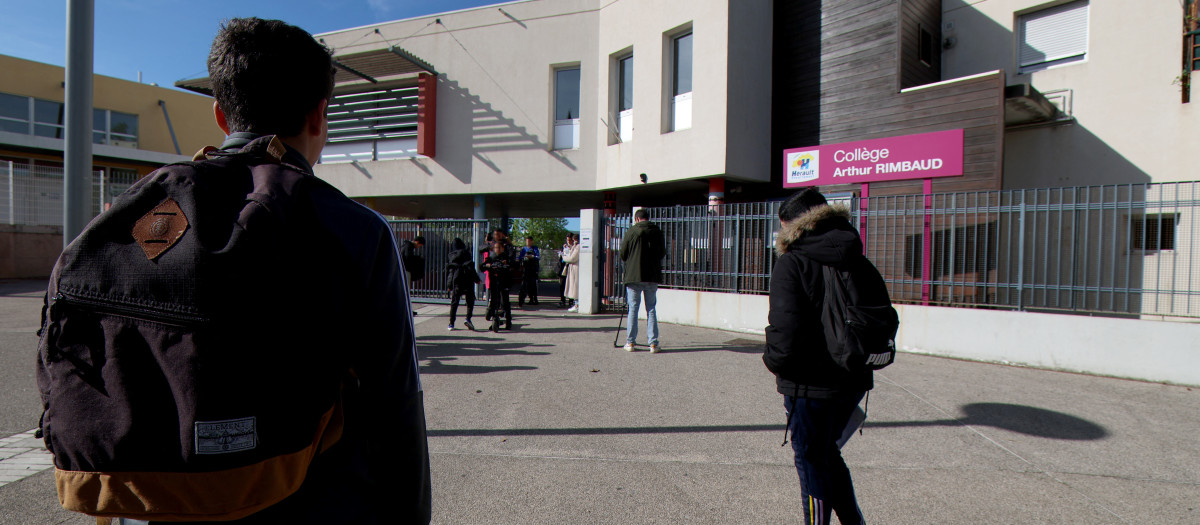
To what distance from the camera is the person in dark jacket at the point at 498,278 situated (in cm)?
980

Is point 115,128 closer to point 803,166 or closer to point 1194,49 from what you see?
point 803,166

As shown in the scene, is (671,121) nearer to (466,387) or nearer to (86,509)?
(466,387)

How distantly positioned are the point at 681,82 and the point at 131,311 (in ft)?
43.5

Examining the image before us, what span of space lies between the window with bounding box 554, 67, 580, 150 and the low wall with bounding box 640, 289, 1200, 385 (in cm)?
948

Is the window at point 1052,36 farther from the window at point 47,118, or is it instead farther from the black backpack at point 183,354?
the window at point 47,118

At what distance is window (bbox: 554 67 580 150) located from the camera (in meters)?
15.4

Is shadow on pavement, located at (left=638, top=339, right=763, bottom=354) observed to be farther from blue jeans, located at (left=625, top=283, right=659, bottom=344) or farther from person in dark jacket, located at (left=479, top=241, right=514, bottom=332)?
person in dark jacket, located at (left=479, top=241, right=514, bottom=332)

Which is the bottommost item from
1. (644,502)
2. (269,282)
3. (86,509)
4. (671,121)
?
(644,502)

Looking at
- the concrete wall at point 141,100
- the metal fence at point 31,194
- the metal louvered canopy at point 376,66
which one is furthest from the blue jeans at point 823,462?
the concrete wall at point 141,100

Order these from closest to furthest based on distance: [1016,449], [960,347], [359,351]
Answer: [359,351] → [1016,449] → [960,347]

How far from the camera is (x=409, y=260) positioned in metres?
8.50

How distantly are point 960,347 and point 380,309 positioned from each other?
8431mm

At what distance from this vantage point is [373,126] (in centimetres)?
1794

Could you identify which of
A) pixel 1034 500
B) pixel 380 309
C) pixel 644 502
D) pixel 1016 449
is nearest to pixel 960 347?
pixel 1016 449
